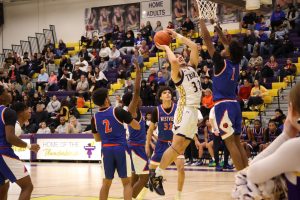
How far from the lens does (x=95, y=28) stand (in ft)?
95.1

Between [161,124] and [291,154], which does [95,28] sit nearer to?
[161,124]

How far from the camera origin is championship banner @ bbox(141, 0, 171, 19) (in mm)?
26500

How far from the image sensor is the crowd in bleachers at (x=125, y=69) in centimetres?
1797

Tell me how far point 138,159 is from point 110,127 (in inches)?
59.0

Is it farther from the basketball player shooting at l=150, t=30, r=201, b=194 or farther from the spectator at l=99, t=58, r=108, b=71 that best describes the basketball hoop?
the spectator at l=99, t=58, r=108, b=71

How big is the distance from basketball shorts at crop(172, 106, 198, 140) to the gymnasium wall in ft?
68.4

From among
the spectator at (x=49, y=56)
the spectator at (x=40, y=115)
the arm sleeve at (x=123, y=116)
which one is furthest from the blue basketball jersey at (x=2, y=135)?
the spectator at (x=49, y=56)

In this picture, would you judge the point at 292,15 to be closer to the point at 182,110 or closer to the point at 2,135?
the point at 182,110

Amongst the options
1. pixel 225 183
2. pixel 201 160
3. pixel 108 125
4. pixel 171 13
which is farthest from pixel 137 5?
pixel 108 125

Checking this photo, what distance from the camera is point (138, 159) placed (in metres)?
8.03

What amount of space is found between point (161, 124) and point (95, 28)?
69.6ft

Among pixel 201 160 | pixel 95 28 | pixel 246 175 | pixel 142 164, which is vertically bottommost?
pixel 201 160

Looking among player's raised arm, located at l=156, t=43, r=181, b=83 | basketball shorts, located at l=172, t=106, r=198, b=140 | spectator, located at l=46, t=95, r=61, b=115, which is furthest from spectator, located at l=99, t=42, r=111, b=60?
basketball shorts, located at l=172, t=106, r=198, b=140

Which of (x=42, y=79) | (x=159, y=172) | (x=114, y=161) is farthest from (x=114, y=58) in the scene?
(x=114, y=161)
